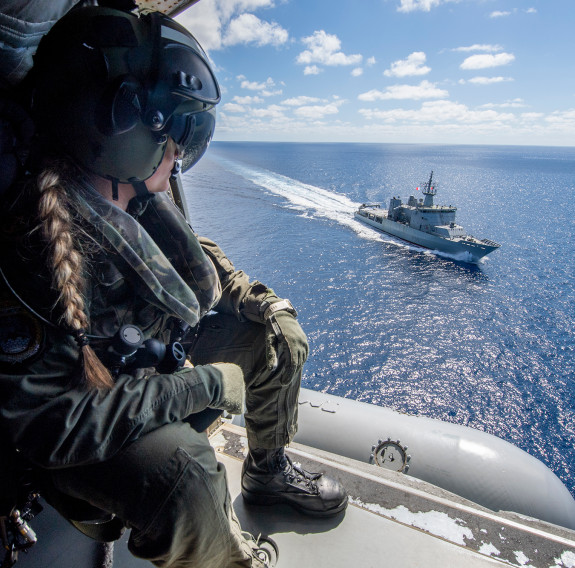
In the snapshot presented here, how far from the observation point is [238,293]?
8.28ft

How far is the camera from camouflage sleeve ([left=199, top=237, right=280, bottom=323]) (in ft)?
8.05

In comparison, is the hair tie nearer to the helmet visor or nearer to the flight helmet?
the flight helmet

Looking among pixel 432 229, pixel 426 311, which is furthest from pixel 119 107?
pixel 432 229

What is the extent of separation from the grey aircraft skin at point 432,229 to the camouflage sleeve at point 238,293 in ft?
98.3

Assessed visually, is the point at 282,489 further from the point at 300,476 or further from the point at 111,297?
the point at 111,297

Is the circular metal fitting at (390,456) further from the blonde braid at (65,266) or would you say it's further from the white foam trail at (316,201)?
the white foam trail at (316,201)

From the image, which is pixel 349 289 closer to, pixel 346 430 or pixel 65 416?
pixel 346 430

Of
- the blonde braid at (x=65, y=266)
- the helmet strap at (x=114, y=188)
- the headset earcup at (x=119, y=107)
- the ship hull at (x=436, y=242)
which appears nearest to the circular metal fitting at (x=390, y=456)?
the blonde braid at (x=65, y=266)

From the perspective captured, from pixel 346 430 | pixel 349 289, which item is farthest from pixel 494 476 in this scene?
pixel 349 289

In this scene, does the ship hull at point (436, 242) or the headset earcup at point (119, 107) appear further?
the ship hull at point (436, 242)

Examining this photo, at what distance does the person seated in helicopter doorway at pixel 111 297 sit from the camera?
1.25 metres

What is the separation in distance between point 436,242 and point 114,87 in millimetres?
32238

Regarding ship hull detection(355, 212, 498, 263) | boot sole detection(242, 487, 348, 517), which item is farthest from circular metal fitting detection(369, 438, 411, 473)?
ship hull detection(355, 212, 498, 263)

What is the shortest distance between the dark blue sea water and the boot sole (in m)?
14.1
